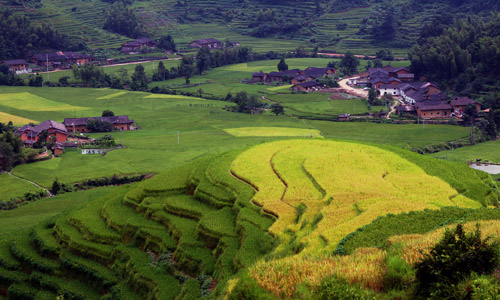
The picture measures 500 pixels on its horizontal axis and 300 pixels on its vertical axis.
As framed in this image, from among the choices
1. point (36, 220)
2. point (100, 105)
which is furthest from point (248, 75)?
point (36, 220)

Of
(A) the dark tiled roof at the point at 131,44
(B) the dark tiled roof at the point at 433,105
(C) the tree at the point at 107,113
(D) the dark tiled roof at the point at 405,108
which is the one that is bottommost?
(C) the tree at the point at 107,113

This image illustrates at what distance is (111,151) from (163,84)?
Result: 3442cm

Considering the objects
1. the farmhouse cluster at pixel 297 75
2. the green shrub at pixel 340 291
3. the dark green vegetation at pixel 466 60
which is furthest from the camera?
the farmhouse cluster at pixel 297 75

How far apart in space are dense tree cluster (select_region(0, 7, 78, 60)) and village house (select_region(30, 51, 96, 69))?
3868mm

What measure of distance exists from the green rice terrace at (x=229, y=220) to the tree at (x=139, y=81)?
50148 mm

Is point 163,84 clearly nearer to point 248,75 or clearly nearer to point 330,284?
point 248,75

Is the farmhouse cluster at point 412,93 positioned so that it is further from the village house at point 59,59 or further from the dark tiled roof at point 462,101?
the village house at point 59,59

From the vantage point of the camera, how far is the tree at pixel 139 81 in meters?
83.8

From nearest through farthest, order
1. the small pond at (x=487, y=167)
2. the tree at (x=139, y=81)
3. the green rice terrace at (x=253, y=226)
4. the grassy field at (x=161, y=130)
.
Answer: the green rice terrace at (x=253, y=226)
the small pond at (x=487, y=167)
the grassy field at (x=161, y=130)
the tree at (x=139, y=81)

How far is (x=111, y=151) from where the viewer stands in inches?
2104

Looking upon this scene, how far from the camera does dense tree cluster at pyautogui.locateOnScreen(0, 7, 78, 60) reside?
9962cm

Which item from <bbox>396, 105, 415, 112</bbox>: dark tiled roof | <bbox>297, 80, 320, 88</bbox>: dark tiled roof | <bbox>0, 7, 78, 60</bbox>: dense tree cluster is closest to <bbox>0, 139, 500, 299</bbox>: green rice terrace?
<bbox>396, 105, 415, 112</bbox>: dark tiled roof

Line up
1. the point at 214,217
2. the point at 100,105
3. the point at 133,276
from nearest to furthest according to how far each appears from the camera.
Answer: the point at 133,276 → the point at 214,217 → the point at 100,105

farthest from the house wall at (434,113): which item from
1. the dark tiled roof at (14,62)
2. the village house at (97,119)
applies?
the dark tiled roof at (14,62)
